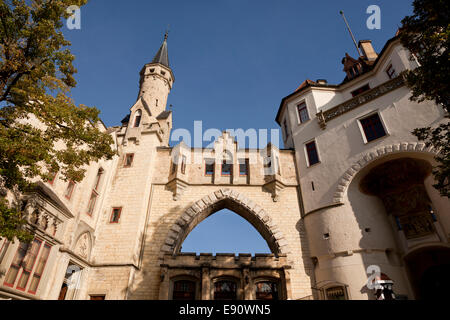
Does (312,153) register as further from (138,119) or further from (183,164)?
(138,119)

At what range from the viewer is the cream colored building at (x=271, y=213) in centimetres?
1318

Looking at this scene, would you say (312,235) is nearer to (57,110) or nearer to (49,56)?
(57,110)

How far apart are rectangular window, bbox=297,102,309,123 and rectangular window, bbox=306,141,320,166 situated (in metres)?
2.14

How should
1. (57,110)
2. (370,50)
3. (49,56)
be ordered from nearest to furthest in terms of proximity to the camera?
1. (57,110)
2. (49,56)
3. (370,50)

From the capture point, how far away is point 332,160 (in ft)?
56.2

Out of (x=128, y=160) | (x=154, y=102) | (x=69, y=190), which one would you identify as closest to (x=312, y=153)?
A: (x=128, y=160)

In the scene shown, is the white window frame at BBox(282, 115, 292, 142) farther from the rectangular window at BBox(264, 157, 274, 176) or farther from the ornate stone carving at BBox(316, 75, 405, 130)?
the rectangular window at BBox(264, 157, 274, 176)

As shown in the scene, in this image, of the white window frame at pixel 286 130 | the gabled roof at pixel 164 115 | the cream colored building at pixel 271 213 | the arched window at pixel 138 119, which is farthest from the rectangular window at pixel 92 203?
the white window frame at pixel 286 130

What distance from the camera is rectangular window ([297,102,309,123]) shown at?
2054 cm

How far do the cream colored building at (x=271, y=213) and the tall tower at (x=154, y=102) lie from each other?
80cm

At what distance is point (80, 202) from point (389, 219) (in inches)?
689

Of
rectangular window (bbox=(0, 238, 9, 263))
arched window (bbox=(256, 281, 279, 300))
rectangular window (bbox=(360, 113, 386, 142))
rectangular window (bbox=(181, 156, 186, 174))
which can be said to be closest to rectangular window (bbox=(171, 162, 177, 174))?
rectangular window (bbox=(181, 156, 186, 174))

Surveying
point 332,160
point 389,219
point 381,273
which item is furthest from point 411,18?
point 381,273

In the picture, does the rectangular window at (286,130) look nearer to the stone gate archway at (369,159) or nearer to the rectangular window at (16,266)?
the stone gate archway at (369,159)
